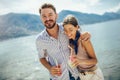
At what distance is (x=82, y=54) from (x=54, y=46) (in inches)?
20.5

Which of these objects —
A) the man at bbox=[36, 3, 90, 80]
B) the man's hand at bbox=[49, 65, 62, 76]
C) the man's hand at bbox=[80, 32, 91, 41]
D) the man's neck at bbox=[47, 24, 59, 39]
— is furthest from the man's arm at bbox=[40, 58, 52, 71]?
the man's hand at bbox=[80, 32, 91, 41]

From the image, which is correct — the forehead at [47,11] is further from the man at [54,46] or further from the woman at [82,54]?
the woman at [82,54]

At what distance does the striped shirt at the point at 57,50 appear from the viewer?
3621 mm

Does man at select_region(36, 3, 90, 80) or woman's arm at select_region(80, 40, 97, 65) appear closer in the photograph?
woman's arm at select_region(80, 40, 97, 65)

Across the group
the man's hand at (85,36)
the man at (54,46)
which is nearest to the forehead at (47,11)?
the man at (54,46)

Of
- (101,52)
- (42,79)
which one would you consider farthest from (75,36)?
(101,52)

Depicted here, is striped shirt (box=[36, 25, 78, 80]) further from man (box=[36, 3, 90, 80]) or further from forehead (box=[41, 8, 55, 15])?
forehead (box=[41, 8, 55, 15])

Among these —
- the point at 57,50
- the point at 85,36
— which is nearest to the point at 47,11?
the point at 57,50

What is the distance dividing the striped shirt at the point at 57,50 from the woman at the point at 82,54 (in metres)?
0.13

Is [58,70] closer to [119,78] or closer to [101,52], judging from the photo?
[119,78]

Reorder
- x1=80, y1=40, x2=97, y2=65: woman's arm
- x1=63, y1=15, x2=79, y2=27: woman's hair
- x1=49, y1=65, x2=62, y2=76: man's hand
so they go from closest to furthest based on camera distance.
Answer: x1=80, y1=40, x2=97, y2=65: woman's arm → x1=49, y1=65, x2=62, y2=76: man's hand → x1=63, y1=15, x2=79, y2=27: woman's hair

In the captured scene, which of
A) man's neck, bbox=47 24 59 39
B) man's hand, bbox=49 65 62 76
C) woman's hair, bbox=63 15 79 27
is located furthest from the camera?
man's neck, bbox=47 24 59 39

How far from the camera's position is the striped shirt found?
11.9ft

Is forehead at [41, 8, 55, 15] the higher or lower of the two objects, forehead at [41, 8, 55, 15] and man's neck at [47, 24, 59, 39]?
the higher
